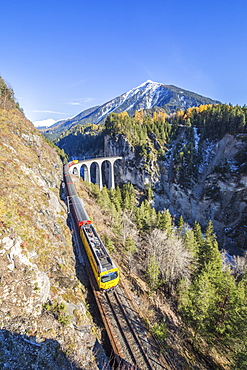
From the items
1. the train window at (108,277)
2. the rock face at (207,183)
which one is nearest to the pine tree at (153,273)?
the train window at (108,277)

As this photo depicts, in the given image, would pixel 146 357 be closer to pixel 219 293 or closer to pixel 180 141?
pixel 219 293

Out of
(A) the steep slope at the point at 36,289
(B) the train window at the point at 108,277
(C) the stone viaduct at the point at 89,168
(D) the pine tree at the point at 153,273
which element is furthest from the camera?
(C) the stone viaduct at the point at 89,168

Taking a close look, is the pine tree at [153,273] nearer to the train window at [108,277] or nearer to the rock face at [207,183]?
the train window at [108,277]

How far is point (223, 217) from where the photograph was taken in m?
57.9

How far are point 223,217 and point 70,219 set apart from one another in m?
54.1

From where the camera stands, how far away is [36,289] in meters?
12.1

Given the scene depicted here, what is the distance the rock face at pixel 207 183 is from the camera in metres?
54.8

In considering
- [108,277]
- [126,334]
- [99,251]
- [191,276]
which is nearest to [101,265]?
[108,277]

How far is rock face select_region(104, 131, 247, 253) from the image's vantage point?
54.8m

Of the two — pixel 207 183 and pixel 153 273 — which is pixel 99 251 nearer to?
pixel 153 273

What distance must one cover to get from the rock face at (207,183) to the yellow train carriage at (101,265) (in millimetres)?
47766

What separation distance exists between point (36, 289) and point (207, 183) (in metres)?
65.7

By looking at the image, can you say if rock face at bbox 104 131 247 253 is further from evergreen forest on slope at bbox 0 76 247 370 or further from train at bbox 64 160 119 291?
train at bbox 64 160 119 291

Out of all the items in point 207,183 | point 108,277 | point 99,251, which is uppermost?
point 99,251
